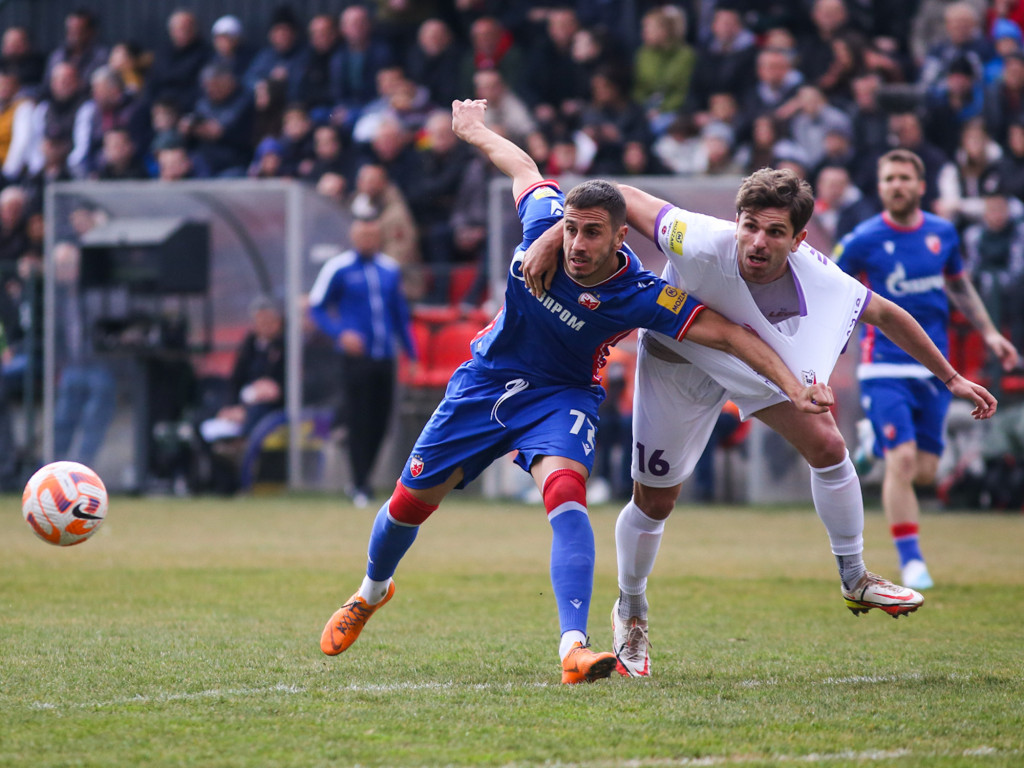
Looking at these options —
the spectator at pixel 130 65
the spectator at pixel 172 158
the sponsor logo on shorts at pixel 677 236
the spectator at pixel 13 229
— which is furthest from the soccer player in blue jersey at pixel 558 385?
the spectator at pixel 130 65

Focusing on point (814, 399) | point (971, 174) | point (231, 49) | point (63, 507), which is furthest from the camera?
point (231, 49)

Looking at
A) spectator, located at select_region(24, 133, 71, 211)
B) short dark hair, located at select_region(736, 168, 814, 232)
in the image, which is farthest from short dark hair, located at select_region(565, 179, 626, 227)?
spectator, located at select_region(24, 133, 71, 211)

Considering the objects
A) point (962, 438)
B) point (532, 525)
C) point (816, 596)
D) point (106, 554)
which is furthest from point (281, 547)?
point (962, 438)

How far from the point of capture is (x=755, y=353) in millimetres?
5164

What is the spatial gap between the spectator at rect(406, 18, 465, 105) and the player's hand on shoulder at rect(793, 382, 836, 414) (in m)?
13.2

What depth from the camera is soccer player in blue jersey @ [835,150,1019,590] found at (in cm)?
838

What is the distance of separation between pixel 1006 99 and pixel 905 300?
7.28 meters

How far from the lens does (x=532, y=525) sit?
12117mm

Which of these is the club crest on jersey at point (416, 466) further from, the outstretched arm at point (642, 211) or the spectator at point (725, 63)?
the spectator at point (725, 63)

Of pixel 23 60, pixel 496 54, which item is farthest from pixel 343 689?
pixel 23 60

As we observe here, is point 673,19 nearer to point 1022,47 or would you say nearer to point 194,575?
point 1022,47

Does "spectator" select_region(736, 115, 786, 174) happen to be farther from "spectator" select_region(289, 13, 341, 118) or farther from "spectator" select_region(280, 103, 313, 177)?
"spectator" select_region(289, 13, 341, 118)

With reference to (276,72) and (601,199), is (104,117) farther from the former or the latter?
(601,199)

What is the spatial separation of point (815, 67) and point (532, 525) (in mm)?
6966
